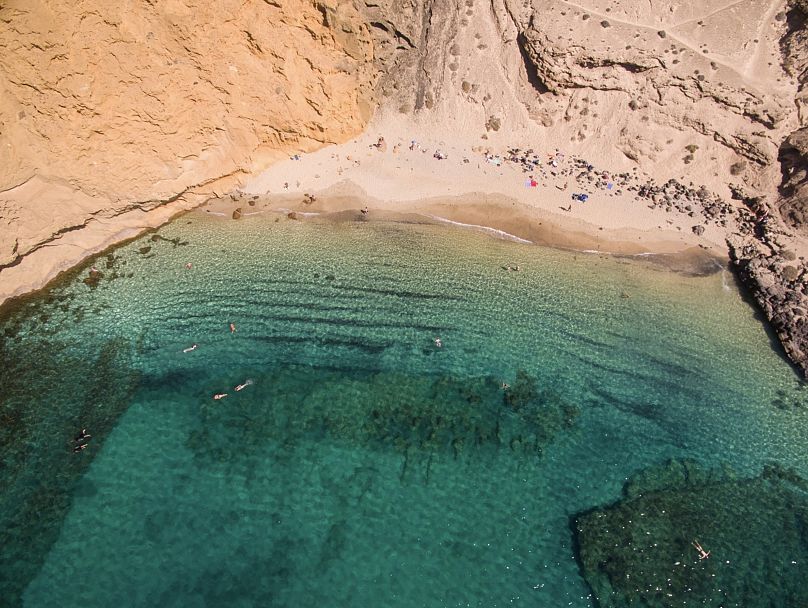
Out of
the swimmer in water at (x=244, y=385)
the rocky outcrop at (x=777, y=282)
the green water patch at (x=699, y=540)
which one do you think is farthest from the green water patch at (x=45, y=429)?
the rocky outcrop at (x=777, y=282)

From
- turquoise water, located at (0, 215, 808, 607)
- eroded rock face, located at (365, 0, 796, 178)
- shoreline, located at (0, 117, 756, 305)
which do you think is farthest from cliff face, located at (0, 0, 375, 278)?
eroded rock face, located at (365, 0, 796, 178)

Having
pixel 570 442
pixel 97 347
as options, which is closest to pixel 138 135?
pixel 97 347

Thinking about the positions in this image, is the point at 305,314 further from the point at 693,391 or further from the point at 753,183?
the point at 753,183

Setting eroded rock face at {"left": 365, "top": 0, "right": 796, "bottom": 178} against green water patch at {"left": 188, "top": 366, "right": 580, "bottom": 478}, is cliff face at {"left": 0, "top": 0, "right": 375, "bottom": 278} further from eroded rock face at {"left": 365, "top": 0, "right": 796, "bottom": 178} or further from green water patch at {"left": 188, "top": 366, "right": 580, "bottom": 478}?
green water patch at {"left": 188, "top": 366, "right": 580, "bottom": 478}

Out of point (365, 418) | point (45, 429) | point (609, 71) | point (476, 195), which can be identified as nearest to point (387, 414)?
point (365, 418)

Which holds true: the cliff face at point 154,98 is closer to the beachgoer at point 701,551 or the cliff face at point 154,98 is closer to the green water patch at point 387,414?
the green water patch at point 387,414
